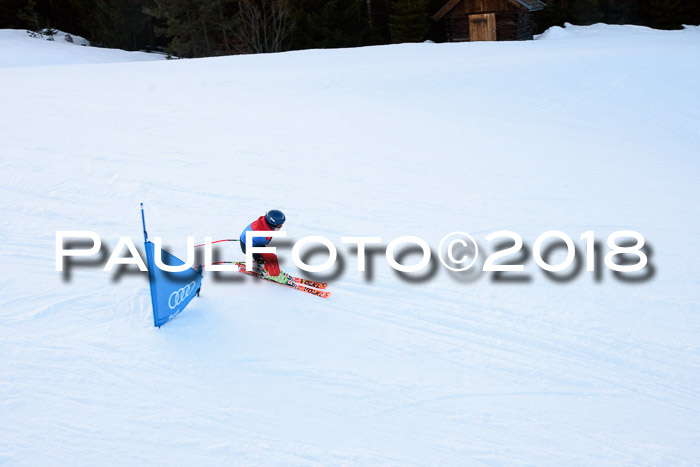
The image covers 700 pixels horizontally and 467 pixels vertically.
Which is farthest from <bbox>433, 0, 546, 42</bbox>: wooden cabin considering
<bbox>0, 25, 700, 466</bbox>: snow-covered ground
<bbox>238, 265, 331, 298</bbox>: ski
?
<bbox>238, 265, 331, 298</bbox>: ski

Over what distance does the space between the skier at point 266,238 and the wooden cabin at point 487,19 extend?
1697 centimetres

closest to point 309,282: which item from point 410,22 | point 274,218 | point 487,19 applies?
point 274,218

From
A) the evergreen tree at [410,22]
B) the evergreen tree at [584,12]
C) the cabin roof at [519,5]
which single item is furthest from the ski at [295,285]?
the evergreen tree at [584,12]

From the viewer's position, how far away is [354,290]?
19.3 feet

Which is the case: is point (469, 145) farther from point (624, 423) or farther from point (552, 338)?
point (624, 423)

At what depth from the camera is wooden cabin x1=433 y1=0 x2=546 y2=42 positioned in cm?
1991

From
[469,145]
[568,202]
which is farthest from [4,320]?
[469,145]

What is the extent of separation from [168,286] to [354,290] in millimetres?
1902

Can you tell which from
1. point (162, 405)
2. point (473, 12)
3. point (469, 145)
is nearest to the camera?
point (162, 405)

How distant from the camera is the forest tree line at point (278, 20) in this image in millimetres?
23781

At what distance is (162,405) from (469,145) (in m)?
7.51

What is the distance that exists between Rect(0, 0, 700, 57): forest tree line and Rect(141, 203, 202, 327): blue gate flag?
19.8m

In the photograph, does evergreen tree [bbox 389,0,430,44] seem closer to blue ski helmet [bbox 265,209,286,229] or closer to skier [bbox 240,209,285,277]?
skier [bbox 240,209,285,277]

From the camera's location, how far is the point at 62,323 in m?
4.93
